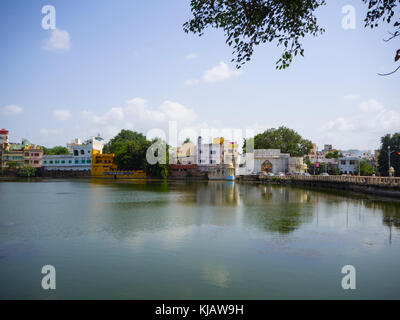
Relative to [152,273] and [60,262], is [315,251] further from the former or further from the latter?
[60,262]

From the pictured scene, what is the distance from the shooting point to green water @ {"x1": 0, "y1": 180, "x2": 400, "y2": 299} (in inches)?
293

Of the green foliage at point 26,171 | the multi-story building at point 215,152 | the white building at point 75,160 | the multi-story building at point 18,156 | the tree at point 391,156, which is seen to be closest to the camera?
the tree at point 391,156

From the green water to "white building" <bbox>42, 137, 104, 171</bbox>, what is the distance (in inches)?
2584

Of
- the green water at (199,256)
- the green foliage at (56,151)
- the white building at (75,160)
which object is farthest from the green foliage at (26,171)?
the green water at (199,256)

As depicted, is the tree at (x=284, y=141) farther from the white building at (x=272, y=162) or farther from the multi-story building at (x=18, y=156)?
the multi-story building at (x=18, y=156)

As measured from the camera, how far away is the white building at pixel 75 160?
8056cm

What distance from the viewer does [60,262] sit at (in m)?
9.41

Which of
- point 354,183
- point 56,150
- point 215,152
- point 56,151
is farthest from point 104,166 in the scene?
point 354,183

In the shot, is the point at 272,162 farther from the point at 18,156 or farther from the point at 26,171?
the point at 18,156

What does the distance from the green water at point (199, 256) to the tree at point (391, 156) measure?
141ft

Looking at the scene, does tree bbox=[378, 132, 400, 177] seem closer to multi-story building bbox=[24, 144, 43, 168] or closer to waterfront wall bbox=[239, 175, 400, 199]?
waterfront wall bbox=[239, 175, 400, 199]

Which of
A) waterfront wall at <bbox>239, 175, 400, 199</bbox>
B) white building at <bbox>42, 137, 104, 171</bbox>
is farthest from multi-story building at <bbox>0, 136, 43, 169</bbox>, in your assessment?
waterfront wall at <bbox>239, 175, 400, 199</bbox>

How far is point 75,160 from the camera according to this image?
81.2 meters
